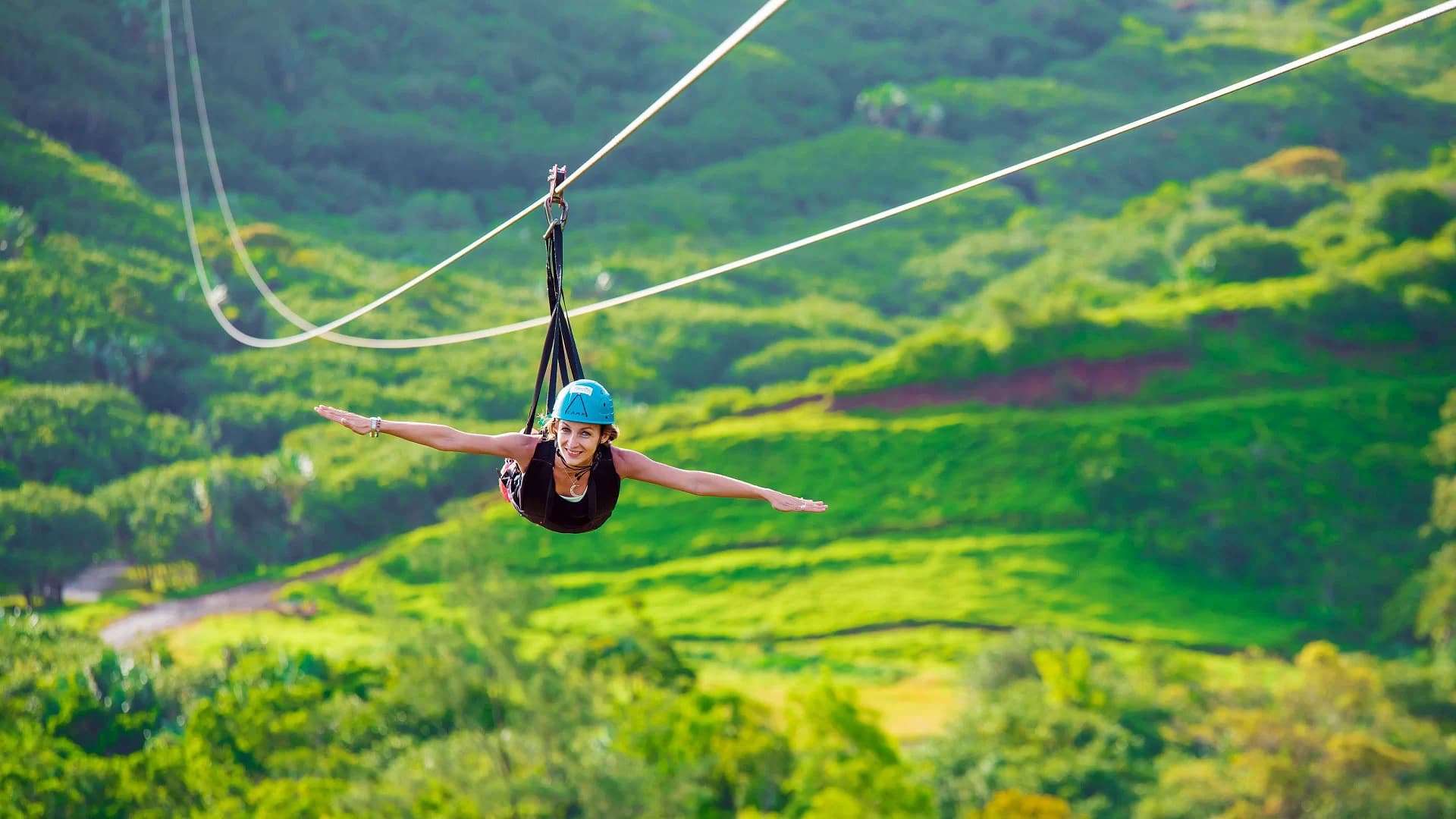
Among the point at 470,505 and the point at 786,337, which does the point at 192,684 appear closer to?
the point at 470,505

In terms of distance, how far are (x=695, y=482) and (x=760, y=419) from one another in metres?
55.6

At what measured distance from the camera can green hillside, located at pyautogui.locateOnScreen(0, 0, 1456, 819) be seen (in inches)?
1528

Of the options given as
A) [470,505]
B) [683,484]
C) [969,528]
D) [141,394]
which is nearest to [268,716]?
[470,505]

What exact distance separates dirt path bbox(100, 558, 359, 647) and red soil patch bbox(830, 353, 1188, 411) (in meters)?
20.5

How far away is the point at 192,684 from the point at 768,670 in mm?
15175

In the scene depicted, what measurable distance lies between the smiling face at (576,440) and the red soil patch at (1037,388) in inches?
2190

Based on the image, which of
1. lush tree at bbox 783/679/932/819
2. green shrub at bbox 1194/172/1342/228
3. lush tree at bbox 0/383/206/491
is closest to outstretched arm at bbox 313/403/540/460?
lush tree at bbox 783/679/932/819

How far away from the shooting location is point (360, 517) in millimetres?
61406

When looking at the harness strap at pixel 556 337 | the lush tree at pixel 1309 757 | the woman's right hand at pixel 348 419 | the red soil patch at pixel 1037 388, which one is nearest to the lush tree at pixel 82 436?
the red soil patch at pixel 1037 388

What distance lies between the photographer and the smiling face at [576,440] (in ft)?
28.6

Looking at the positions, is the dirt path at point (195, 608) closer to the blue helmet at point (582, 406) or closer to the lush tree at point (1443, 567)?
the lush tree at point (1443, 567)

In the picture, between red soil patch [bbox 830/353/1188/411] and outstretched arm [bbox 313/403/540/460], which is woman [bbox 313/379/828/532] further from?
red soil patch [bbox 830/353/1188/411]

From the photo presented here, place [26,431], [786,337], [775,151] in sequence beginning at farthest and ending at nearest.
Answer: [775,151] < [786,337] < [26,431]

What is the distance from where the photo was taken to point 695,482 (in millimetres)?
8609
